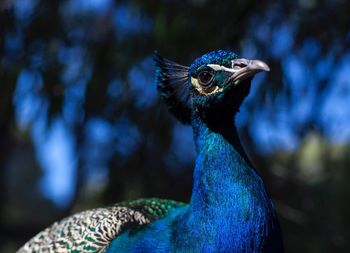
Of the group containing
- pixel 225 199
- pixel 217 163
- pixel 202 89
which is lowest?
pixel 225 199

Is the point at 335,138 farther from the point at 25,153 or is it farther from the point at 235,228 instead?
the point at 25,153

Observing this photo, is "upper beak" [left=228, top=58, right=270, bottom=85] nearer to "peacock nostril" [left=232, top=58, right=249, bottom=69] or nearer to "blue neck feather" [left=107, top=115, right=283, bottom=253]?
"peacock nostril" [left=232, top=58, right=249, bottom=69]

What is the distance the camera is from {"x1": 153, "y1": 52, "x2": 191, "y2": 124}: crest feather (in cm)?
273

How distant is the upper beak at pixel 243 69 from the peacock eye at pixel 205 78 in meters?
0.08

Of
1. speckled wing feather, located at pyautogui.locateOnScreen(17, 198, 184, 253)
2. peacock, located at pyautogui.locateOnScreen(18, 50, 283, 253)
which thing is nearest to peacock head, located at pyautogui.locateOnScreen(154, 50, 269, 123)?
peacock, located at pyautogui.locateOnScreen(18, 50, 283, 253)

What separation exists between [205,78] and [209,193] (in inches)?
16.2

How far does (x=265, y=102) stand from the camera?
4.23 metres

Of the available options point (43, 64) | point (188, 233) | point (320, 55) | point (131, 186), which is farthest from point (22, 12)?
point (188, 233)

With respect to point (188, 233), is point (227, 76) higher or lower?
higher

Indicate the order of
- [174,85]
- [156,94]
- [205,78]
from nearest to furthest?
[205,78]
[174,85]
[156,94]

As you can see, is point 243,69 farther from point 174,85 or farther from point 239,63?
point 174,85

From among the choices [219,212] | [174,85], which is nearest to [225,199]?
[219,212]

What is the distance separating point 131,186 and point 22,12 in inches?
54.6

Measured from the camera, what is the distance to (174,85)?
9.05ft
